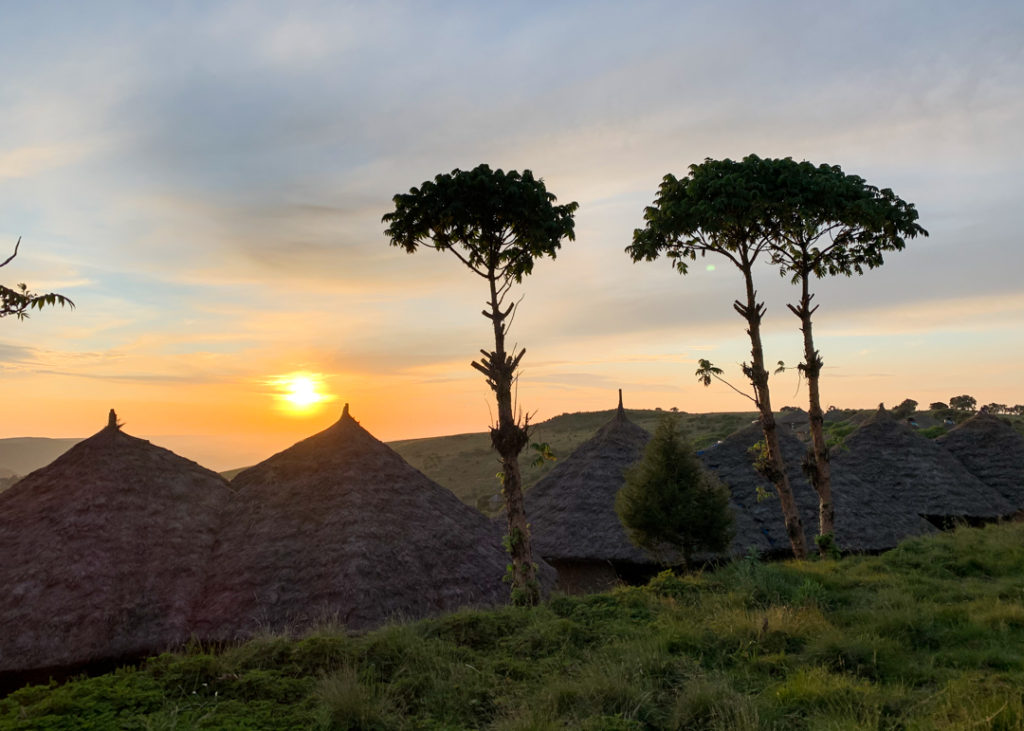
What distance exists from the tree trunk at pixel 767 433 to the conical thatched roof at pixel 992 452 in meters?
18.3

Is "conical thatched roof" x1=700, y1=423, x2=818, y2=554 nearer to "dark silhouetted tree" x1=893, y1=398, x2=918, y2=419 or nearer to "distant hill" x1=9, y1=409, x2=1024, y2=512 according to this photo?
"distant hill" x1=9, y1=409, x2=1024, y2=512

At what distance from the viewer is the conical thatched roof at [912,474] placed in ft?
96.4

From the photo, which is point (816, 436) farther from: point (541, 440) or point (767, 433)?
point (541, 440)

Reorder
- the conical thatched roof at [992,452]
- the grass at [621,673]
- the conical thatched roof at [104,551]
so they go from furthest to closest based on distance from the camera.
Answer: the conical thatched roof at [992,452] → the conical thatched roof at [104,551] → the grass at [621,673]

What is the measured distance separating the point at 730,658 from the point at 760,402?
1274 cm

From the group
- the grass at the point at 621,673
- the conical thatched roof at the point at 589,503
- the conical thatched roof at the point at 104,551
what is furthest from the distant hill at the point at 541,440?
the grass at the point at 621,673

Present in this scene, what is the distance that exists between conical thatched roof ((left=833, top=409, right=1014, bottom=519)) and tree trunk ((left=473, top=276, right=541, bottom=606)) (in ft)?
60.3

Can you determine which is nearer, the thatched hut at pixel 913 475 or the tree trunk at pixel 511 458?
the tree trunk at pixel 511 458

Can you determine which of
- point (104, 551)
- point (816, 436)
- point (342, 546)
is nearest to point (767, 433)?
point (816, 436)

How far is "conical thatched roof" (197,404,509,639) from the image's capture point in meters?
13.2

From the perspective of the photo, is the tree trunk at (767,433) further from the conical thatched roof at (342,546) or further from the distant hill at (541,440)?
the distant hill at (541,440)

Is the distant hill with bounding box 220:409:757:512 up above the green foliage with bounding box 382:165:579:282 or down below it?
below

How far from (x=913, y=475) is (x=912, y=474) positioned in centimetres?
7

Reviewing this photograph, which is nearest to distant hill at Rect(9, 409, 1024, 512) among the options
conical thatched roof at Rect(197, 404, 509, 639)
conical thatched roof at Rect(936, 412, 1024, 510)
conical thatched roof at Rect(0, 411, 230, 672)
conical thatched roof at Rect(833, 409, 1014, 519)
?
conical thatched roof at Rect(936, 412, 1024, 510)
